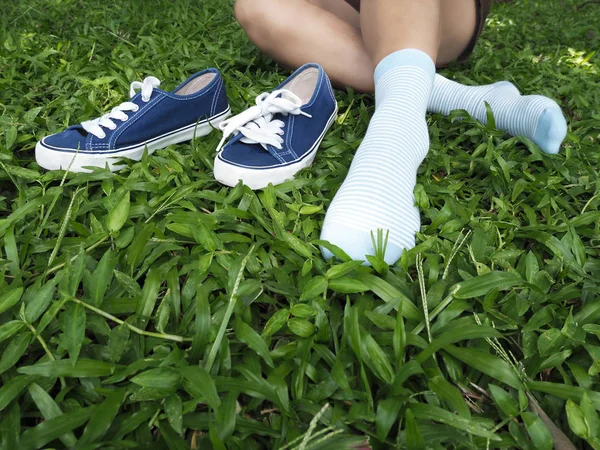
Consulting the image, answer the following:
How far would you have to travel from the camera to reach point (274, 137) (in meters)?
1.03

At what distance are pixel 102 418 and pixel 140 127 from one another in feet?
2.48

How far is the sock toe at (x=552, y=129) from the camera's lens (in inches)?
43.0

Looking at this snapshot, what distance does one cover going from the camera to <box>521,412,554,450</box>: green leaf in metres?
0.52

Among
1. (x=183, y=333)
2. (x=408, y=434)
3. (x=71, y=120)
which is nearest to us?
(x=408, y=434)

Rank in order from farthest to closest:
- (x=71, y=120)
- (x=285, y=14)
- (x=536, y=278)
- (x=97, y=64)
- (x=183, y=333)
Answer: (x=97, y=64) → (x=285, y=14) → (x=71, y=120) → (x=536, y=278) → (x=183, y=333)

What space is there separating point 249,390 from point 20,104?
4.27 feet

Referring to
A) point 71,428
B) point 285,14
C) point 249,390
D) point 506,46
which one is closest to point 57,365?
point 71,428

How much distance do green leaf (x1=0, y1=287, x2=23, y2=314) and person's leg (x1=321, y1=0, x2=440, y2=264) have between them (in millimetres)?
507

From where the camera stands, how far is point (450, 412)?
547mm

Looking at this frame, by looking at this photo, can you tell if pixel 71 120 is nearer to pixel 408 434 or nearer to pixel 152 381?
pixel 152 381

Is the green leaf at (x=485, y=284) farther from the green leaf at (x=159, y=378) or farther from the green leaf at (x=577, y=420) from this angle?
the green leaf at (x=159, y=378)

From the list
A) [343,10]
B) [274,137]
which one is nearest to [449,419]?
[274,137]

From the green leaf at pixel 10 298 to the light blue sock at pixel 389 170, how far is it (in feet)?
1.66

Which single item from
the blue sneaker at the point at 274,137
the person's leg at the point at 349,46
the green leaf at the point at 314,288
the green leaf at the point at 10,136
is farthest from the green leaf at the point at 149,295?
the person's leg at the point at 349,46
